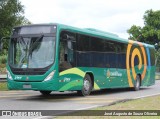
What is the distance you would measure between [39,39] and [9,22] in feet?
44.5

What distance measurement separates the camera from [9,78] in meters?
17.8

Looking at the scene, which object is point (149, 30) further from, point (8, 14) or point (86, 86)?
point (86, 86)

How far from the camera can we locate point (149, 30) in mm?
72188

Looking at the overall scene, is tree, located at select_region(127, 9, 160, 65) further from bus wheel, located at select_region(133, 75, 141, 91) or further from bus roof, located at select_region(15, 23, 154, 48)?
bus roof, located at select_region(15, 23, 154, 48)

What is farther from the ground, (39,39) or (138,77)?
(39,39)

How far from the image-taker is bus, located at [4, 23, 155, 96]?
1722cm

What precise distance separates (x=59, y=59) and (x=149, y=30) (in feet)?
184

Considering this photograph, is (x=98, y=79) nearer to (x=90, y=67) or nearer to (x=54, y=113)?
(x=90, y=67)

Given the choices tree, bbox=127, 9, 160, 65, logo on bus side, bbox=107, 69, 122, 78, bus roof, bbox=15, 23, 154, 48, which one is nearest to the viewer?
bus roof, bbox=15, 23, 154, 48

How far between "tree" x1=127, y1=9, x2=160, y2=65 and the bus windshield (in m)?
54.4

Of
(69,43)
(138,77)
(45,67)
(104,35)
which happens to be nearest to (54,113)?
(45,67)

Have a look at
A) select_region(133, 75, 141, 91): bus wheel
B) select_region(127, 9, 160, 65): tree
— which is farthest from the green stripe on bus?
select_region(127, 9, 160, 65): tree

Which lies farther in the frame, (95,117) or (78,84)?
(78,84)

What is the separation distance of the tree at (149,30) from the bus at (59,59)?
4952 centimetres
